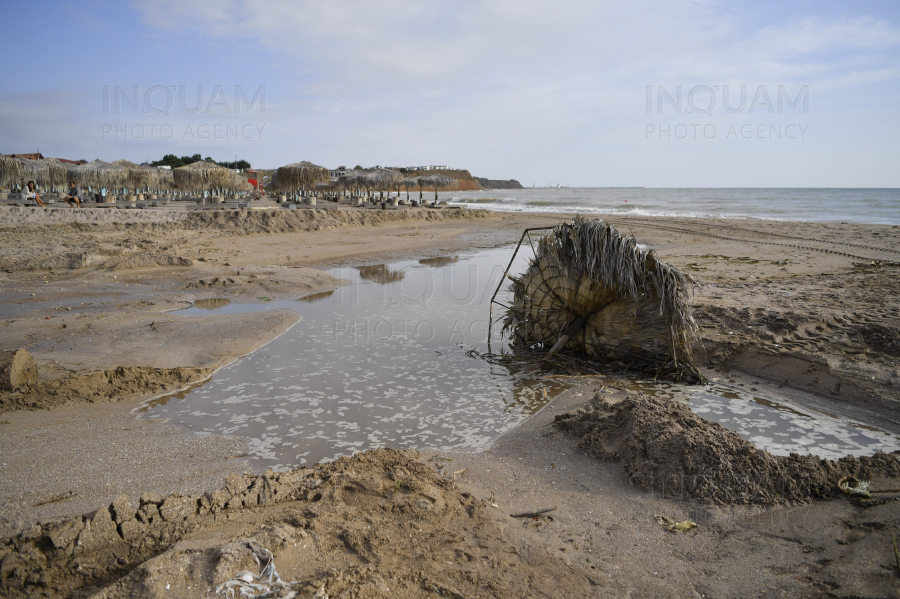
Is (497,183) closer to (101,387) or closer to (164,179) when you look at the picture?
(164,179)

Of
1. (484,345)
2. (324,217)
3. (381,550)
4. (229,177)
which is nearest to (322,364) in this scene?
(484,345)

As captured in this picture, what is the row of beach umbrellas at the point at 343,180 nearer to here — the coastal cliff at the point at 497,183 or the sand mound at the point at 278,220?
the sand mound at the point at 278,220

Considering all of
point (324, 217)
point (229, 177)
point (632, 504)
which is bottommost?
point (632, 504)

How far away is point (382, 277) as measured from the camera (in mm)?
13477

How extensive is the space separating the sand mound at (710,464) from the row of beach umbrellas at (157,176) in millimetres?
29650

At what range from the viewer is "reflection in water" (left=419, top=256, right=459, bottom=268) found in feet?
52.5

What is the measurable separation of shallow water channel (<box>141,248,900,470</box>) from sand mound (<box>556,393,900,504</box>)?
0.82 metres

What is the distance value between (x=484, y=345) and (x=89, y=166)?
3238 cm

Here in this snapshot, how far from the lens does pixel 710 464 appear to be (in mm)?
3600

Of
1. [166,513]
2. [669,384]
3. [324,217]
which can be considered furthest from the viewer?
[324,217]

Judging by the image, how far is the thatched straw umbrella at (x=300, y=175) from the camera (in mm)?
30578

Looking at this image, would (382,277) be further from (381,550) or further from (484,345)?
(381,550)

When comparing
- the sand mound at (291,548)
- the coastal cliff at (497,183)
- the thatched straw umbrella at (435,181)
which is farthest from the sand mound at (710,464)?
the coastal cliff at (497,183)

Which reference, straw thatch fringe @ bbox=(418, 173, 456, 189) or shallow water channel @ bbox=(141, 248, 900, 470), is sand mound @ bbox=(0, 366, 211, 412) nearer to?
shallow water channel @ bbox=(141, 248, 900, 470)
